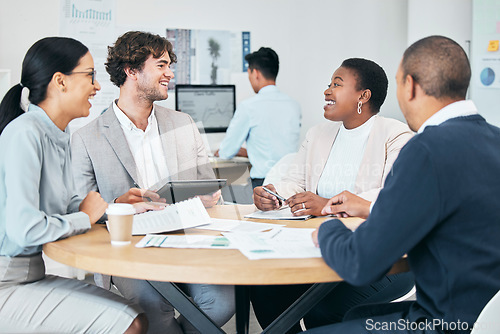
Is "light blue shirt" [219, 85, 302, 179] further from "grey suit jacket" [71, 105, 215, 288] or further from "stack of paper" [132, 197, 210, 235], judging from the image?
"stack of paper" [132, 197, 210, 235]

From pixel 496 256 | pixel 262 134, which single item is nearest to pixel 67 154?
pixel 496 256

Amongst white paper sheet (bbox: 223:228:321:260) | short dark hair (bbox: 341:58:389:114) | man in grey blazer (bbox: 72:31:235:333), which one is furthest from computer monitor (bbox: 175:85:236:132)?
white paper sheet (bbox: 223:228:321:260)

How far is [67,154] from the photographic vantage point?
73.2 inches

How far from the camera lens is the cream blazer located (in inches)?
90.9

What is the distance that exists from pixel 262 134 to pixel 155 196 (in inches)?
90.4

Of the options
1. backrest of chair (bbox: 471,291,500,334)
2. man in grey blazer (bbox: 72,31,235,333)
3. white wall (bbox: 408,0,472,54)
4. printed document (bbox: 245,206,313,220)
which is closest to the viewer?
backrest of chair (bbox: 471,291,500,334)

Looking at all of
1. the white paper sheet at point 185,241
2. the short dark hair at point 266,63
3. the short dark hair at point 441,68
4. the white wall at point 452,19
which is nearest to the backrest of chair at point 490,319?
the short dark hair at point 441,68

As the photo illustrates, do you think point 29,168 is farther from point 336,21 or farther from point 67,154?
point 336,21

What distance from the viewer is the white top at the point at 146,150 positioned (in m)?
2.54

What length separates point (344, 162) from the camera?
8.02 ft

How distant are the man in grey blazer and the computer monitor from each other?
216cm

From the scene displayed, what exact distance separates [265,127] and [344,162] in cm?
196

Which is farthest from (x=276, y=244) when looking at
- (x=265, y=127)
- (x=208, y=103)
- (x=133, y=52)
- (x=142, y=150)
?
(x=208, y=103)

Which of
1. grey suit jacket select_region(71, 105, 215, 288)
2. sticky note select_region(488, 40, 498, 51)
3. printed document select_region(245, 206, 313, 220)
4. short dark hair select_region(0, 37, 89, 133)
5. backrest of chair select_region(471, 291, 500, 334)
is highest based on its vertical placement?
sticky note select_region(488, 40, 498, 51)
